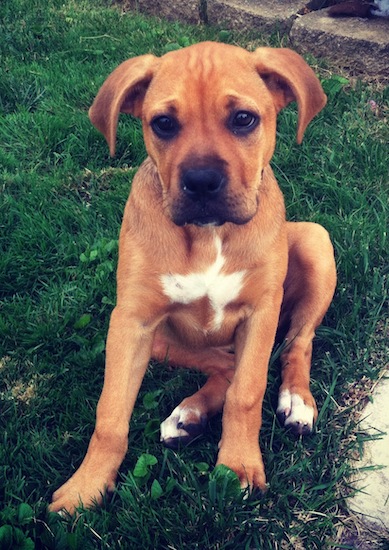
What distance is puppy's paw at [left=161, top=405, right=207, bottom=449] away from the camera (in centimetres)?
317

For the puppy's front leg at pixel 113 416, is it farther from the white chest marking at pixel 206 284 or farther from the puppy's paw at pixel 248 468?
the puppy's paw at pixel 248 468

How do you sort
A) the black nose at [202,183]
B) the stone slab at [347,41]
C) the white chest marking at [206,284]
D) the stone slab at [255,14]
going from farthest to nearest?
1. the stone slab at [255,14]
2. the stone slab at [347,41]
3. the white chest marking at [206,284]
4. the black nose at [202,183]

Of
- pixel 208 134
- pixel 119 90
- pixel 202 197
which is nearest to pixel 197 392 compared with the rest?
pixel 202 197

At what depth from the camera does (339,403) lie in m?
3.39

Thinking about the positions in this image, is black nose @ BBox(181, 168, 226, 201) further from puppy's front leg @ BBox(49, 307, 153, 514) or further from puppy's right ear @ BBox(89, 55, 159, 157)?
puppy's front leg @ BBox(49, 307, 153, 514)

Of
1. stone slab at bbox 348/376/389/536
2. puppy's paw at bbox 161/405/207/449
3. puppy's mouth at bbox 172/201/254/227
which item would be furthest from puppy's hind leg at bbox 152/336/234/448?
puppy's mouth at bbox 172/201/254/227

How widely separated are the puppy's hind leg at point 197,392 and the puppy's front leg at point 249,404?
6.8 inches

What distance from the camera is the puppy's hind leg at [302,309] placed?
3270mm

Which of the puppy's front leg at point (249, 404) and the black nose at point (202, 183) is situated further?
the puppy's front leg at point (249, 404)

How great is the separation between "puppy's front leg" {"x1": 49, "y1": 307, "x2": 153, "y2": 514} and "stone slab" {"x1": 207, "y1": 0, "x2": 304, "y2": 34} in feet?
12.6

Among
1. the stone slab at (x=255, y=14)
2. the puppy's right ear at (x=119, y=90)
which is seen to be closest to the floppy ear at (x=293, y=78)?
the puppy's right ear at (x=119, y=90)

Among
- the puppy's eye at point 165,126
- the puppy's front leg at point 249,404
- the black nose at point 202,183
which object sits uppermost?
the puppy's eye at point 165,126

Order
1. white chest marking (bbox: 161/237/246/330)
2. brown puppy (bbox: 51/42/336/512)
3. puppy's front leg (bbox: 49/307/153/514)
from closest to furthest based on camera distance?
brown puppy (bbox: 51/42/336/512) < puppy's front leg (bbox: 49/307/153/514) < white chest marking (bbox: 161/237/246/330)

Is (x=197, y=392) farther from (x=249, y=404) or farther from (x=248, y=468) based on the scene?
(x=248, y=468)
